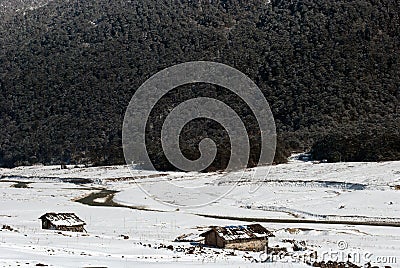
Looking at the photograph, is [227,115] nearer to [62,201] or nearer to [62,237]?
[62,201]

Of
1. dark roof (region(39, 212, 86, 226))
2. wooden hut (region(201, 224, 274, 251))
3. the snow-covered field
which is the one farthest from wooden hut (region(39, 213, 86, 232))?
wooden hut (region(201, 224, 274, 251))

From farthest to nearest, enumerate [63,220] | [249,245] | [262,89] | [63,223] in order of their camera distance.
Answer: [262,89], [63,220], [63,223], [249,245]

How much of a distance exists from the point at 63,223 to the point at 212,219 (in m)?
11.9

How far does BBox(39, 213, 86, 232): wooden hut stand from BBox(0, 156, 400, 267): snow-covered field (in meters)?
0.75

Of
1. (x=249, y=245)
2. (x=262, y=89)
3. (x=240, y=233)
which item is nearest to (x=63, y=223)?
(x=240, y=233)

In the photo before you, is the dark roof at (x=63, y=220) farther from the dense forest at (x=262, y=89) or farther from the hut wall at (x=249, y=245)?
the dense forest at (x=262, y=89)

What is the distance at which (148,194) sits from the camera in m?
58.1

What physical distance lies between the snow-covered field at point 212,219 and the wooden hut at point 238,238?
1.02m

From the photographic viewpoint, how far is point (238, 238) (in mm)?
25109

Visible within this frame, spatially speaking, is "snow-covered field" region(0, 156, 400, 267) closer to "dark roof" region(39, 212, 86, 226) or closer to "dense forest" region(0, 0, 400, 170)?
"dark roof" region(39, 212, 86, 226)

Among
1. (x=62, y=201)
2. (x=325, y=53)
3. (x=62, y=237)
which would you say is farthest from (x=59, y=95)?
(x=62, y=237)

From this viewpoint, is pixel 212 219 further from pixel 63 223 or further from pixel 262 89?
pixel 262 89

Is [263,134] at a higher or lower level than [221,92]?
lower

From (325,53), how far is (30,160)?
8054cm
